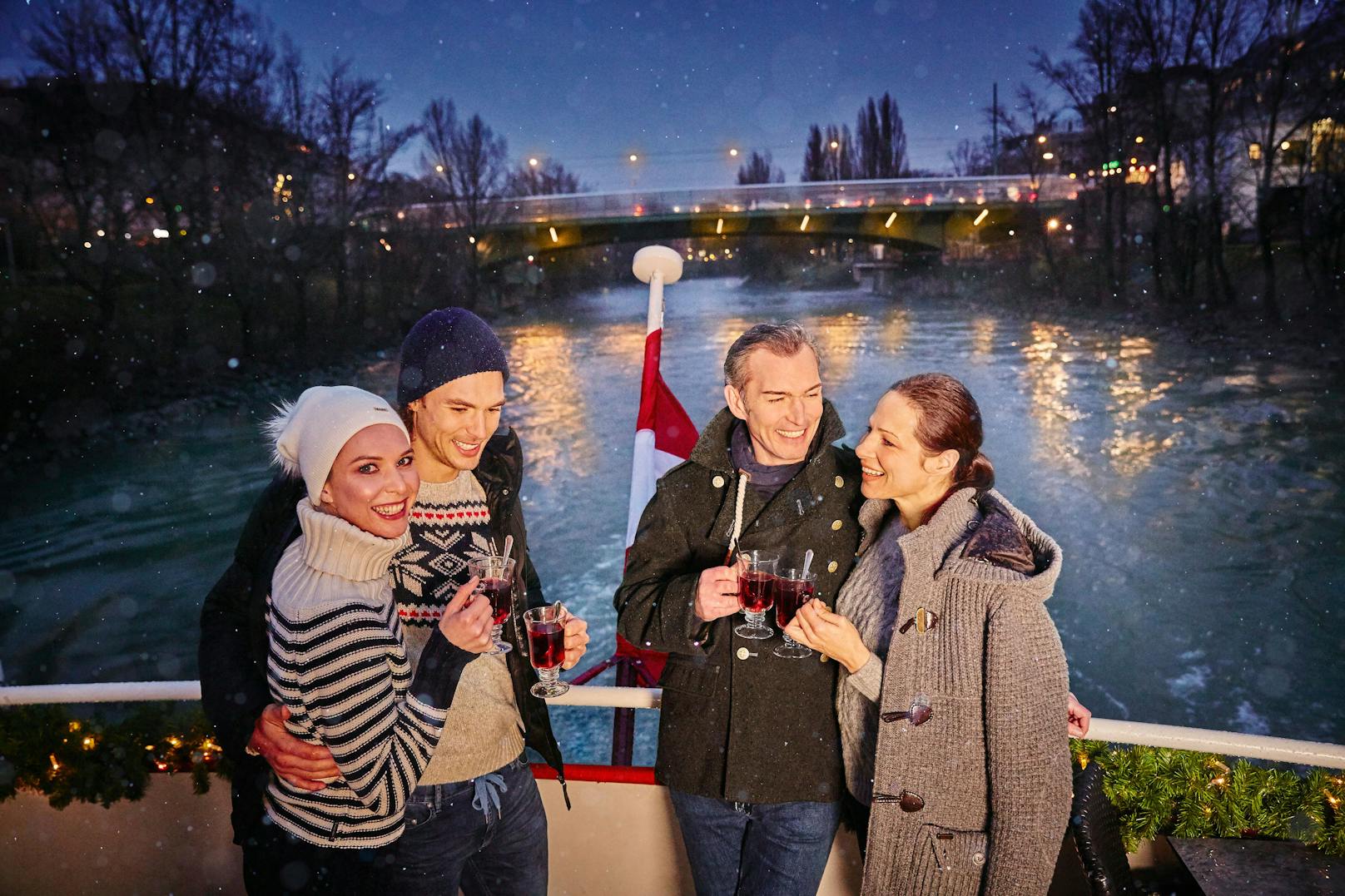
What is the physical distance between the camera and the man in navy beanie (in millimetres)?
1709

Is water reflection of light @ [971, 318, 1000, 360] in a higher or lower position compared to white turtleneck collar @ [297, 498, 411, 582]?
lower

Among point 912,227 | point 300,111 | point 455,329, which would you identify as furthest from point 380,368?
point 455,329

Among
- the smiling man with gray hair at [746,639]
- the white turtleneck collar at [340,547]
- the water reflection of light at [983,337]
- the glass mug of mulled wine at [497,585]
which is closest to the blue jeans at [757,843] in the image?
the smiling man with gray hair at [746,639]

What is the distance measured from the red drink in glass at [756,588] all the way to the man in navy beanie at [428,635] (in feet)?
1.32

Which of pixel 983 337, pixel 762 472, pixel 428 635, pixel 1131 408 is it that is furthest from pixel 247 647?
pixel 983 337

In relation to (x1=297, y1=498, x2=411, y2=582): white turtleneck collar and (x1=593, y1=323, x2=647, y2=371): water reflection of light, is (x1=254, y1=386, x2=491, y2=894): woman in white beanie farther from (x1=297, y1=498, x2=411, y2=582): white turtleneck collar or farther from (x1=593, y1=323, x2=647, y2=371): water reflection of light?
(x1=593, y1=323, x2=647, y2=371): water reflection of light

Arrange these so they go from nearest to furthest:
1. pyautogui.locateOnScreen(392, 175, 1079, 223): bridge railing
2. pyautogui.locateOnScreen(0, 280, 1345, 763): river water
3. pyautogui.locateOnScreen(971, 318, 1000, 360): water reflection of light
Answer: pyautogui.locateOnScreen(0, 280, 1345, 763): river water
pyautogui.locateOnScreen(392, 175, 1079, 223): bridge railing
pyautogui.locateOnScreen(971, 318, 1000, 360): water reflection of light

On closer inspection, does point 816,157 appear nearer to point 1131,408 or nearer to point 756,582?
point 1131,408

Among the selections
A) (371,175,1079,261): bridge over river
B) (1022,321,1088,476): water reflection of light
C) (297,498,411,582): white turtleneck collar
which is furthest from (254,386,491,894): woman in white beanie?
(371,175,1079,261): bridge over river

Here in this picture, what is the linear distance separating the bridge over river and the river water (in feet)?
18.4

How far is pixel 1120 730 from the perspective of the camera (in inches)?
88.0

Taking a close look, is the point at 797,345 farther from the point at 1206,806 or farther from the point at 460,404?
the point at 1206,806

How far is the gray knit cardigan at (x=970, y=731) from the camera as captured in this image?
5.46 ft

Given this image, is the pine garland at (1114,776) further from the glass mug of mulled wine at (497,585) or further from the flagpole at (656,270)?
the flagpole at (656,270)
